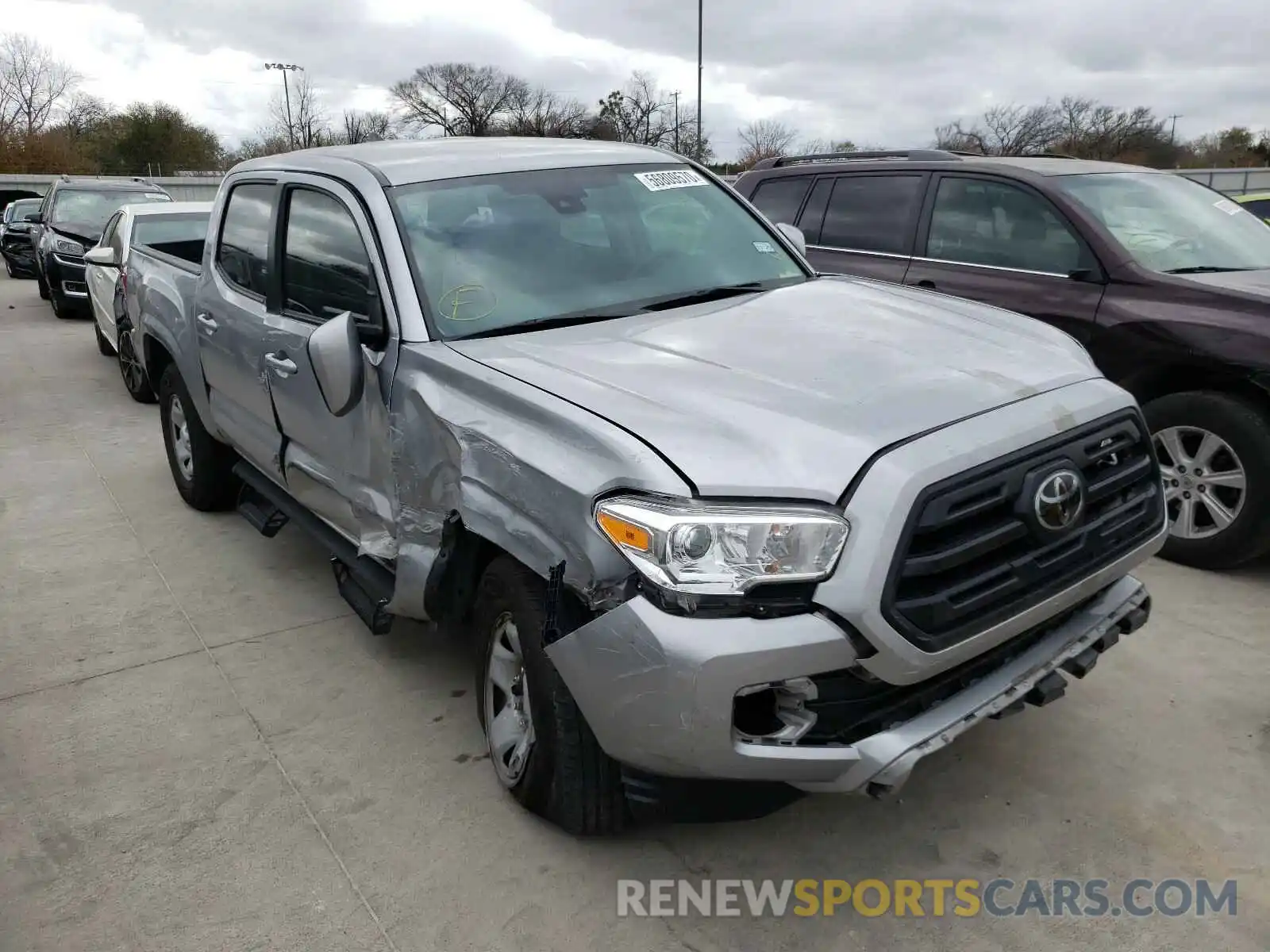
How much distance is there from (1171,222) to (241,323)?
15.3 ft

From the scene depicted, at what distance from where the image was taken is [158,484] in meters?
6.44

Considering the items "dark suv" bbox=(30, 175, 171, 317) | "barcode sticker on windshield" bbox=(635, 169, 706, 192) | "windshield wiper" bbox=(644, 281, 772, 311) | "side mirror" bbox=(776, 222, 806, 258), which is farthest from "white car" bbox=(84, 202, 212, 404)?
"windshield wiper" bbox=(644, 281, 772, 311)

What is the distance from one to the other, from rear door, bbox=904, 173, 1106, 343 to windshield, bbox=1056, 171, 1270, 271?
0.21 meters

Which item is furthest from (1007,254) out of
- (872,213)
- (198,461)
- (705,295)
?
(198,461)

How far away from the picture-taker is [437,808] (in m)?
3.02

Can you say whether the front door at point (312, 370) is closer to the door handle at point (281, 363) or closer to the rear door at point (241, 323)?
the door handle at point (281, 363)

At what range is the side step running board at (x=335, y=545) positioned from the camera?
339 centimetres

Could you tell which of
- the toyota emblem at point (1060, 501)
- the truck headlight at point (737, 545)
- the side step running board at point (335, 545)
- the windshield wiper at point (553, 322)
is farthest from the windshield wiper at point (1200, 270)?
the side step running board at point (335, 545)

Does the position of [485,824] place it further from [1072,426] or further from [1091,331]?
[1091,331]

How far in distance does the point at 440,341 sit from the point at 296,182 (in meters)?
1.38

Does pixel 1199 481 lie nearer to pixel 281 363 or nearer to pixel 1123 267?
pixel 1123 267

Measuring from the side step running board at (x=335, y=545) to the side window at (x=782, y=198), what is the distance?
3.64 meters

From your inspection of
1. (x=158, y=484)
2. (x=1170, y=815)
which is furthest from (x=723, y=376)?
(x=158, y=484)

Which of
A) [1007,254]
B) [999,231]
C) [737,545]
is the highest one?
[999,231]
